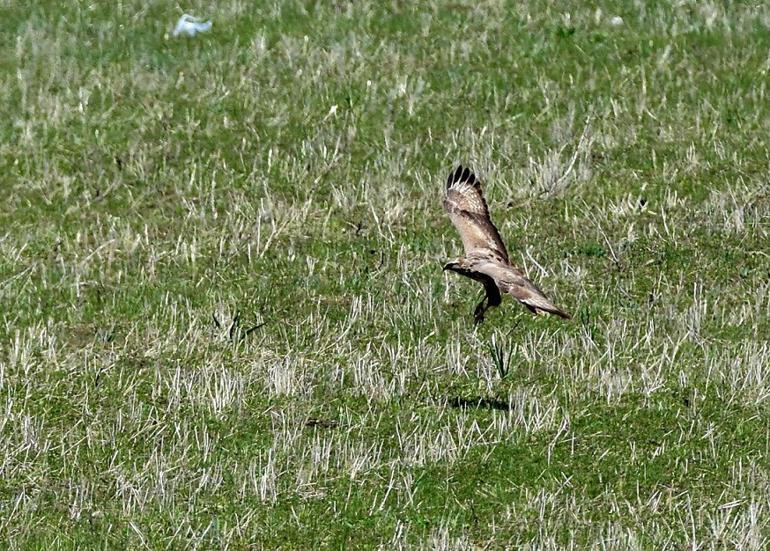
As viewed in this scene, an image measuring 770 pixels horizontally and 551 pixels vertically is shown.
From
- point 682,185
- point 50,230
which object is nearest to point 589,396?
point 682,185

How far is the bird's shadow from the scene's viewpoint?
9.15m

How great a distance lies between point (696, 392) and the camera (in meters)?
9.16

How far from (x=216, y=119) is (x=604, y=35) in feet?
13.9

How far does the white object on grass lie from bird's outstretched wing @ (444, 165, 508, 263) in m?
6.89

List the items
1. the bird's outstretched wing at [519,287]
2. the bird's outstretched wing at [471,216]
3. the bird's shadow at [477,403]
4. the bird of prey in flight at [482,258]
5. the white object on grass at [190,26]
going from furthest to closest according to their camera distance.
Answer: the white object on grass at [190,26] → the bird's outstretched wing at [471,216] → the bird's shadow at [477,403] → the bird of prey in flight at [482,258] → the bird's outstretched wing at [519,287]

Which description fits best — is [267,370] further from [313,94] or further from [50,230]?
[313,94]

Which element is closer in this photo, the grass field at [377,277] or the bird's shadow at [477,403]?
the grass field at [377,277]

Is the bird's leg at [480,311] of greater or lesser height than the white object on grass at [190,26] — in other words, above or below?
above

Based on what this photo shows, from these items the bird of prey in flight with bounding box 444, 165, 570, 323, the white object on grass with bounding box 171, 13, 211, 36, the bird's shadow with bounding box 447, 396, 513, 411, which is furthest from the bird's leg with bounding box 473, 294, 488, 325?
the white object on grass with bounding box 171, 13, 211, 36

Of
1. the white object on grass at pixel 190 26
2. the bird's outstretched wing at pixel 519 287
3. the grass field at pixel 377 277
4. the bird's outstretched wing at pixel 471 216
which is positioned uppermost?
the bird's outstretched wing at pixel 519 287

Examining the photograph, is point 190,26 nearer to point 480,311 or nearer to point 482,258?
point 480,311

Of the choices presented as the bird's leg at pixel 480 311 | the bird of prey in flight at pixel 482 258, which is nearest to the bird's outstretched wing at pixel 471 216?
the bird of prey in flight at pixel 482 258

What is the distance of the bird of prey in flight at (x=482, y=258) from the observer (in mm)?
8719

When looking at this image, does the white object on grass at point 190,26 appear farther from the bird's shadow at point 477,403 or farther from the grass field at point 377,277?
the bird's shadow at point 477,403
